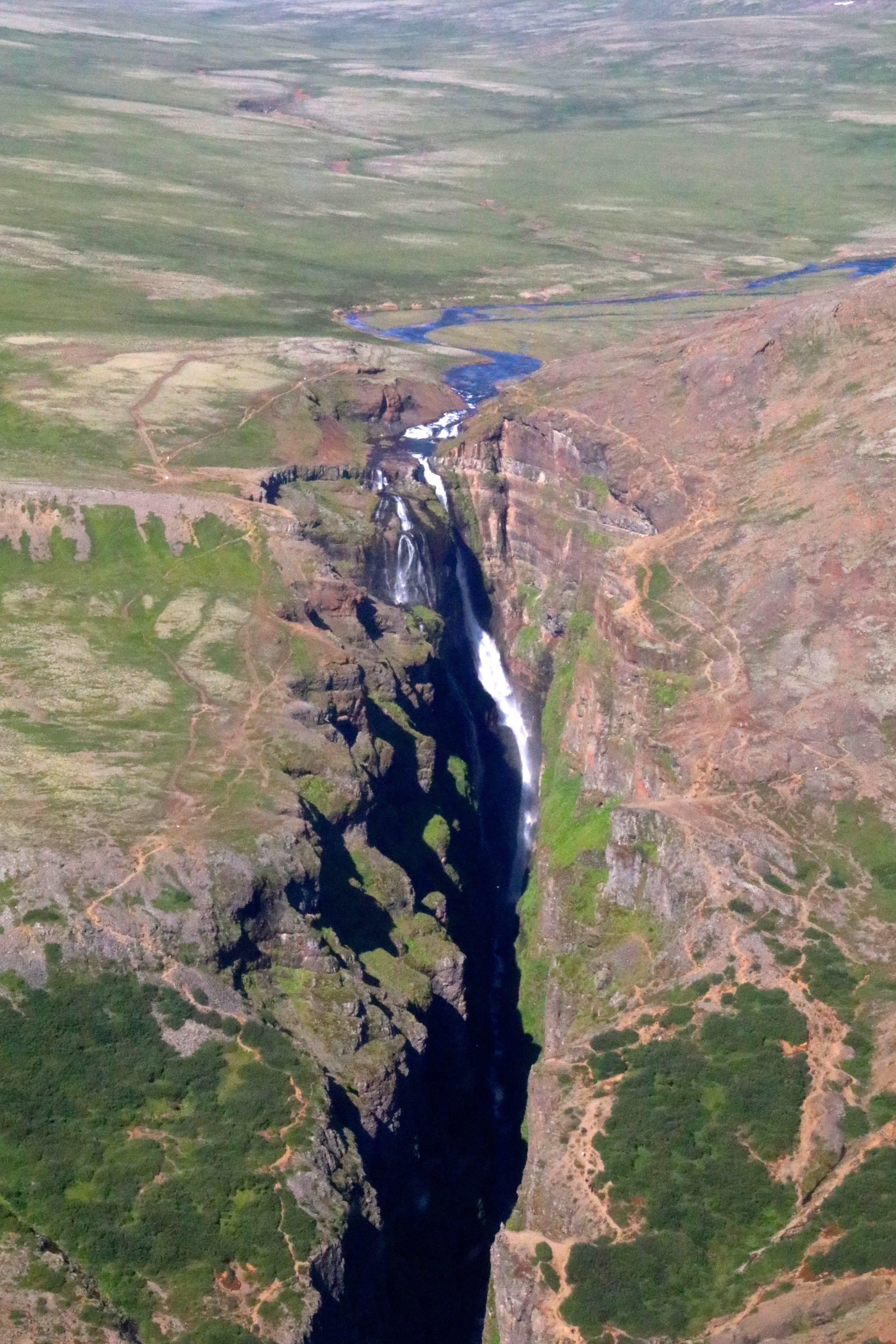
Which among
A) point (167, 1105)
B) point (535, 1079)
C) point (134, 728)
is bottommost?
point (535, 1079)

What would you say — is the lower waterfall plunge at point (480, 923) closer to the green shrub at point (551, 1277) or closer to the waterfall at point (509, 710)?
the waterfall at point (509, 710)

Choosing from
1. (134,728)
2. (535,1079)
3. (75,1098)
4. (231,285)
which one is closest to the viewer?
(75,1098)

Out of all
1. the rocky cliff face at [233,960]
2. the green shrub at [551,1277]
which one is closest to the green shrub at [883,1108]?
the green shrub at [551,1277]

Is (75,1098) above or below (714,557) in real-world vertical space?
below

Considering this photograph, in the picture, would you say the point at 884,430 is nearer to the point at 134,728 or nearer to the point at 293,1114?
the point at 134,728

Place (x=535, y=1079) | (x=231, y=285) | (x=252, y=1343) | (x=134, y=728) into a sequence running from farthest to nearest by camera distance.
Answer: (x=231, y=285) → (x=134, y=728) → (x=535, y=1079) → (x=252, y=1343)

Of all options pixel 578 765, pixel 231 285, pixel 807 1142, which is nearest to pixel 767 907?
pixel 807 1142

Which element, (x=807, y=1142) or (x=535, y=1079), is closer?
(x=807, y=1142)
